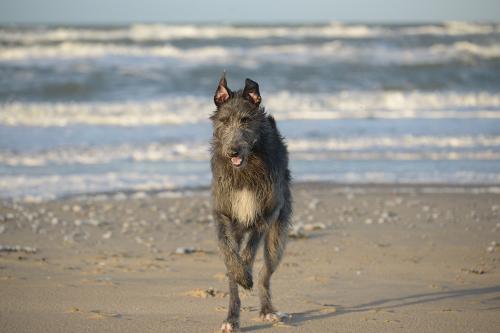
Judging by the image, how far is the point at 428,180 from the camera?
43.9 ft

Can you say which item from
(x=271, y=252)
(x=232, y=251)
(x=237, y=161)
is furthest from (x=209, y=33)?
(x=232, y=251)

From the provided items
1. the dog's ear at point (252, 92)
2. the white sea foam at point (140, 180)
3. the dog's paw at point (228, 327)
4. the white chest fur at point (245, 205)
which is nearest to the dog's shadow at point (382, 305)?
the dog's paw at point (228, 327)

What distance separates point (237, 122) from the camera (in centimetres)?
596

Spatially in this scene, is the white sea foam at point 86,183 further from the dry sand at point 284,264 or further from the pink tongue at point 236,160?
the pink tongue at point 236,160

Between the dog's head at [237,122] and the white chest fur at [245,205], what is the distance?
0.78ft

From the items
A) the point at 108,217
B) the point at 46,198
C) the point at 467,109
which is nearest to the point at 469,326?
the point at 108,217

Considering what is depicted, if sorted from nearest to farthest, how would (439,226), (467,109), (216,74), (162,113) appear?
(439,226), (162,113), (467,109), (216,74)

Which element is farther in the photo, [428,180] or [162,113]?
[162,113]

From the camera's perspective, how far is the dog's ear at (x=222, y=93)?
6.07 meters

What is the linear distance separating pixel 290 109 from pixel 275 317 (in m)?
18.4

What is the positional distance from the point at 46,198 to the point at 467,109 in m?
16.0

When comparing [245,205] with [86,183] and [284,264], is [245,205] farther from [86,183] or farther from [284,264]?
[86,183]

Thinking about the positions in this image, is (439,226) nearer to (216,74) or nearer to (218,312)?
(218,312)

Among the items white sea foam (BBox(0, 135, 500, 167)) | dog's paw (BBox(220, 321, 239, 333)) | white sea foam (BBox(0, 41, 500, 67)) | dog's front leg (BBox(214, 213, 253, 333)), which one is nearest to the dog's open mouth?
dog's front leg (BBox(214, 213, 253, 333))
